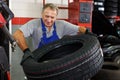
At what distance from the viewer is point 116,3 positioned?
5066 mm

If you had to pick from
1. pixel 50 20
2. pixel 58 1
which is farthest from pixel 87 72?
pixel 58 1

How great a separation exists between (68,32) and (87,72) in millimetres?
943

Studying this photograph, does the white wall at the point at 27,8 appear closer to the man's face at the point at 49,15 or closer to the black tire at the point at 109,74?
the man's face at the point at 49,15

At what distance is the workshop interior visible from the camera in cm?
198

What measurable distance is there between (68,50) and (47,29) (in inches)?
13.9

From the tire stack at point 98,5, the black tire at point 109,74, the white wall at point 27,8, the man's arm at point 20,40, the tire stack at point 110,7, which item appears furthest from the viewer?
the tire stack at point 110,7

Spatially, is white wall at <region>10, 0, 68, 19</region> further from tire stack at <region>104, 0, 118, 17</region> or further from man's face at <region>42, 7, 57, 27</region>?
tire stack at <region>104, 0, 118, 17</region>

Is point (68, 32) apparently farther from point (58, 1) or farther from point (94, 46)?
point (58, 1)

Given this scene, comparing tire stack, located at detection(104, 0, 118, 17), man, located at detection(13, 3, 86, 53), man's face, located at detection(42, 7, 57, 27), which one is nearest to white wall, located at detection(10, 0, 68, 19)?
man, located at detection(13, 3, 86, 53)

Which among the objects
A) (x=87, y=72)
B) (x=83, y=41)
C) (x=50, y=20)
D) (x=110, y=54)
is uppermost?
(x=50, y=20)

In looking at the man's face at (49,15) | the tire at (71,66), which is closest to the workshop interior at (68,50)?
the tire at (71,66)

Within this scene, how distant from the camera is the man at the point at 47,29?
2.59 meters

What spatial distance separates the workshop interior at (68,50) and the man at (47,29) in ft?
0.64

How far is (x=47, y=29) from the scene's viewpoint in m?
2.73
